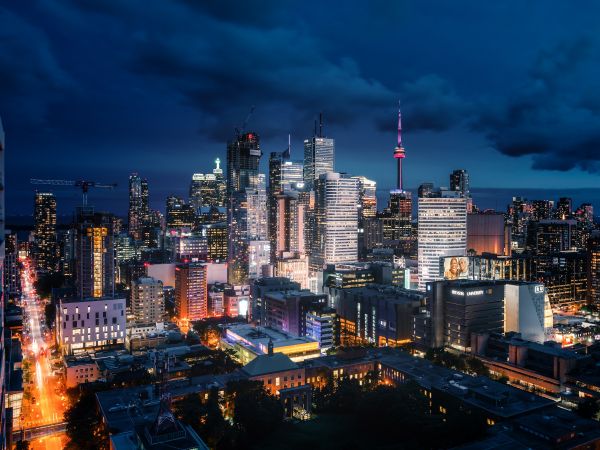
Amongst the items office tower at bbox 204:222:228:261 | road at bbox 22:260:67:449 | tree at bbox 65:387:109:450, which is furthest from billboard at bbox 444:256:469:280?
tree at bbox 65:387:109:450

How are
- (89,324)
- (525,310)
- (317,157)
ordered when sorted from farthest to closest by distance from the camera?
(317,157), (89,324), (525,310)

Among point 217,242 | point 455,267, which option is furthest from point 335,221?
point 217,242

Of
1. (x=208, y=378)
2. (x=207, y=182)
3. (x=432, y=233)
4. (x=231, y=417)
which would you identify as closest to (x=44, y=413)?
(x=208, y=378)

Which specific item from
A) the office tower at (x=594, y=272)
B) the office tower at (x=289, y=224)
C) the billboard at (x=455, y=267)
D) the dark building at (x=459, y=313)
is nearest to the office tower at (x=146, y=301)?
the dark building at (x=459, y=313)

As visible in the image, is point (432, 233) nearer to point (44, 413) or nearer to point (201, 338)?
point (201, 338)

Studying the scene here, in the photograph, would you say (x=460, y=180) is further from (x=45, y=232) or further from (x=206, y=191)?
(x=45, y=232)
